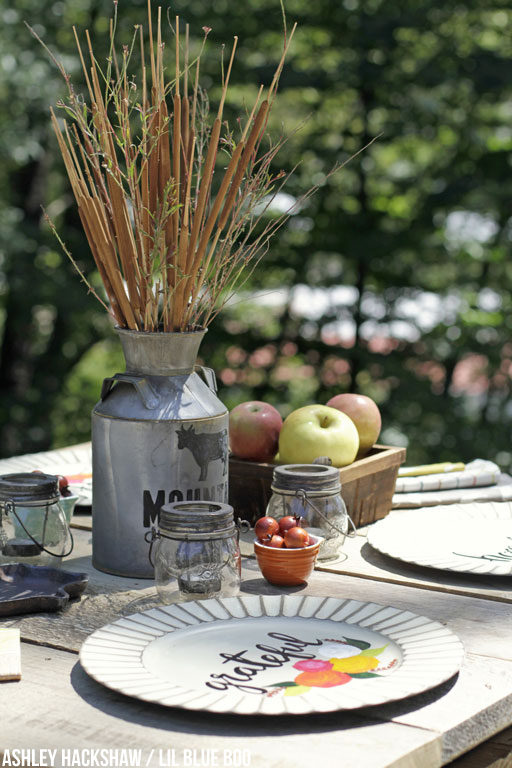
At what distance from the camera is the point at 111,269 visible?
133cm

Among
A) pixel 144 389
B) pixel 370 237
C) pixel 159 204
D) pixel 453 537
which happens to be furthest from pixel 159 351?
pixel 370 237

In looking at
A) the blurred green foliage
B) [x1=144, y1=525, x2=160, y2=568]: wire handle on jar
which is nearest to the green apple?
[x1=144, y1=525, x2=160, y2=568]: wire handle on jar

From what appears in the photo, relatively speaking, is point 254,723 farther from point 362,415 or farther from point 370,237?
point 370,237

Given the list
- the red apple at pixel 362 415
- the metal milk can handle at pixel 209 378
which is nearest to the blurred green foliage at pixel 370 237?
the red apple at pixel 362 415

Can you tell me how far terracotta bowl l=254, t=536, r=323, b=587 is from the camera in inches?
52.1

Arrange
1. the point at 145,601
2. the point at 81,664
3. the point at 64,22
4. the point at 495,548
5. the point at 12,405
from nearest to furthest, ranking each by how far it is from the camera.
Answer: the point at 81,664 → the point at 145,601 → the point at 495,548 → the point at 64,22 → the point at 12,405

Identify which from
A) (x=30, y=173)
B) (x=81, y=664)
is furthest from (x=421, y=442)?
(x=81, y=664)

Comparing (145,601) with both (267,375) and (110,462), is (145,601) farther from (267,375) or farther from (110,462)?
(267,375)

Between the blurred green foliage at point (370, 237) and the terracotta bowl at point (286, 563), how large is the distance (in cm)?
317

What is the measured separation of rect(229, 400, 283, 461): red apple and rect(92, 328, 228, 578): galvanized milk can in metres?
0.29

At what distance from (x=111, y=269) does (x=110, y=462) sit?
26 cm

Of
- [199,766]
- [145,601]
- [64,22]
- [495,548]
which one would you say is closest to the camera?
[199,766]

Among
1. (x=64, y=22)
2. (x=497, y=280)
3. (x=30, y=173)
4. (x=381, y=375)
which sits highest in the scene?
(x=64, y=22)

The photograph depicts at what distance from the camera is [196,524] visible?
1.19 meters
